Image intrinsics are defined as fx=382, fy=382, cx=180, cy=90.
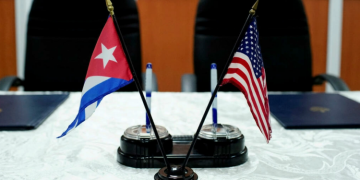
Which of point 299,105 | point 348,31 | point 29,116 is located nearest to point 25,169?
point 29,116

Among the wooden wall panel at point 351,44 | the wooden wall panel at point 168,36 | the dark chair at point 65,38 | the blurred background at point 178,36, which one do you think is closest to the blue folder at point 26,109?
the dark chair at point 65,38

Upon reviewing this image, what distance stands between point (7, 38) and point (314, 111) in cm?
248

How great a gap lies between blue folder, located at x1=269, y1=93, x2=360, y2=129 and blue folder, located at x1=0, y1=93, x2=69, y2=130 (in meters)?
0.57

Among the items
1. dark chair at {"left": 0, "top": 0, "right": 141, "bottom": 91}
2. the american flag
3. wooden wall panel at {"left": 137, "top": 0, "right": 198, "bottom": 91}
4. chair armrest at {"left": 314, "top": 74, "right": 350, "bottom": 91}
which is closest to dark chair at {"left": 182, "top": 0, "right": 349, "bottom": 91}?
chair armrest at {"left": 314, "top": 74, "right": 350, "bottom": 91}

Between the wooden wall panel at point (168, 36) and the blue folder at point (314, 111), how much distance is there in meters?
1.59

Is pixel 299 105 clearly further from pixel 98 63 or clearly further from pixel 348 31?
pixel 348 31

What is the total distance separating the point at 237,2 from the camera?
1707 mm

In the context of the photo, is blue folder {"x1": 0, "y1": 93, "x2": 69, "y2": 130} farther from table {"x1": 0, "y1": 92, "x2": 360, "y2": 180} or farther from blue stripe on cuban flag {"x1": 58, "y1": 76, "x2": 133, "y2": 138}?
blue stripe on cuban flag {"x1": 58, "y1": 76, "x2": 133, "y2": 138}

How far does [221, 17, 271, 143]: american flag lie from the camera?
0.55 metres

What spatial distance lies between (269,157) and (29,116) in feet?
1.88

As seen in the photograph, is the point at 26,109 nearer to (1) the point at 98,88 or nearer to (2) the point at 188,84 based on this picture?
(1) the point at 98,88

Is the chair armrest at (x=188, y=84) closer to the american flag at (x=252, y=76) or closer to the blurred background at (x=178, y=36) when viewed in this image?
the american flag at (x=252, y=76)

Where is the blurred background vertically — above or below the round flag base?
above

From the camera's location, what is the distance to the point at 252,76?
595 millimetres
